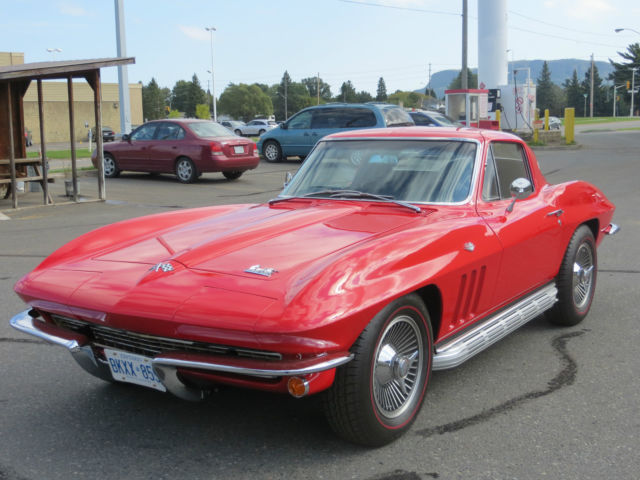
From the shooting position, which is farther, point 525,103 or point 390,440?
point 525,103

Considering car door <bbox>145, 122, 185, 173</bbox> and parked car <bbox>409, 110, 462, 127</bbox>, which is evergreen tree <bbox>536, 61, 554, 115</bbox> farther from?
car door <bbox>145, 122, 185, 173</bbox>

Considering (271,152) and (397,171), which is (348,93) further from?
(397,171)

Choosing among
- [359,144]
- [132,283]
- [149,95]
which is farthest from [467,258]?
[149,95]

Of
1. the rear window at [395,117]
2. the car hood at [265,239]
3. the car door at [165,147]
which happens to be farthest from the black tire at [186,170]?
the car hood at [265,239]

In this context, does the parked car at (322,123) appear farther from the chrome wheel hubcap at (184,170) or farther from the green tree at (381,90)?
the green tree at (381,90)

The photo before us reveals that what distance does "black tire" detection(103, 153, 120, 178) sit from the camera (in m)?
18.2

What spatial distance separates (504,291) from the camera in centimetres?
421

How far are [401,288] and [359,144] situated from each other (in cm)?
184

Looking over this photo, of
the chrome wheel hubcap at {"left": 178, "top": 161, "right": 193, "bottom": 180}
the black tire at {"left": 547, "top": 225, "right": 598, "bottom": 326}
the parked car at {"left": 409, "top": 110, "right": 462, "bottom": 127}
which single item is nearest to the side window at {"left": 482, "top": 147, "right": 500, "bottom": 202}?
the black tire at {"left": 547, "top": 225, "right": 598, "bottom": 326}

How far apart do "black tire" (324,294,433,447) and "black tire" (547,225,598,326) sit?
1.96m

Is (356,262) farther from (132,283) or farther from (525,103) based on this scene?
(525,103)

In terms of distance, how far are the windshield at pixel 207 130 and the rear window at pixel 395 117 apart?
4.53 metres

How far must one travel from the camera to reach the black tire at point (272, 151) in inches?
859

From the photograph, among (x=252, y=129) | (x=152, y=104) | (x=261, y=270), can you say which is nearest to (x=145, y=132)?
(x=261, y=270)
